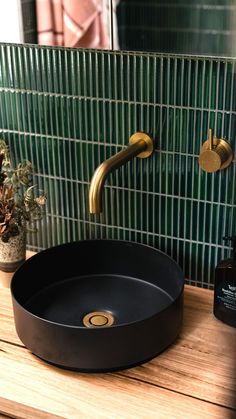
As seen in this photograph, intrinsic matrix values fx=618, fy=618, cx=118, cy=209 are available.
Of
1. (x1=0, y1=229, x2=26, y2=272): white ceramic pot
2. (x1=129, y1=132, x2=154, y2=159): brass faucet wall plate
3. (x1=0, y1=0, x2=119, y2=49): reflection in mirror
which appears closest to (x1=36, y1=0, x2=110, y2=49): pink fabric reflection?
(x1=0, y1=0, x2=119, y2=49): reflection in mirror

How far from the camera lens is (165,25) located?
115 centimetres

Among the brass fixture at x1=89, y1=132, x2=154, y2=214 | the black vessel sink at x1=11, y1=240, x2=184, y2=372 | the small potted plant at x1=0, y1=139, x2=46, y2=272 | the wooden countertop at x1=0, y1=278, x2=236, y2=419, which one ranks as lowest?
the wooden countertop at x1=0, y1=278, x2=236, y2=419

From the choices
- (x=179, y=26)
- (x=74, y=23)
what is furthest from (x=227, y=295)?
(x=74, y=23)

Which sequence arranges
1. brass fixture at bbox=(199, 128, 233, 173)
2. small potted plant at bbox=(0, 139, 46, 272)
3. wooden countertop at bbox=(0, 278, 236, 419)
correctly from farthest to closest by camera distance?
1. small potted plant at bbox=(0, 139, 46, 272)
2. brass fixture at bbox=(199, 128, 233, 173)
3. wooden countertop at bbox=(0, 278, 236, 419)

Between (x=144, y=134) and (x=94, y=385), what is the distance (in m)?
0.50

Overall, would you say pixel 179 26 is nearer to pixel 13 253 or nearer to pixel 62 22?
pixel 62 22

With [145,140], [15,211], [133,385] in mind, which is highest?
[145,140]

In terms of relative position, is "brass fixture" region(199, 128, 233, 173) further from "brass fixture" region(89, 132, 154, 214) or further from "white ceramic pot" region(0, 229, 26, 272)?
"white ceramic pot" region(0, 229, 26, 272)

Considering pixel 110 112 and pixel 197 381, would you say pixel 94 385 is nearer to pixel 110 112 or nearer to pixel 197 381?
pixel 197 381

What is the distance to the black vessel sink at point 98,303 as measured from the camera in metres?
1.06

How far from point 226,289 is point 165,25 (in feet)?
1.68

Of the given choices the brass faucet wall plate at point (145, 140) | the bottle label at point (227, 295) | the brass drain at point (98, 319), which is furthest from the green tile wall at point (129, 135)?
the brass drain at point (98, 319)

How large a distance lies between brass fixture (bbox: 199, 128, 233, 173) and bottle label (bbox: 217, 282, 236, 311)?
225mm

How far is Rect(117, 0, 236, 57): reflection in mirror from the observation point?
3.62 feet
